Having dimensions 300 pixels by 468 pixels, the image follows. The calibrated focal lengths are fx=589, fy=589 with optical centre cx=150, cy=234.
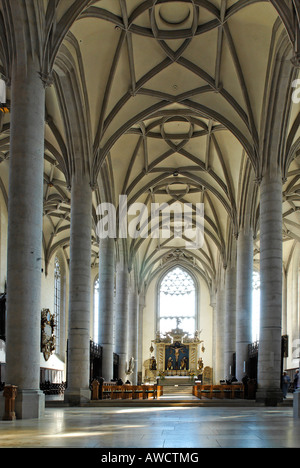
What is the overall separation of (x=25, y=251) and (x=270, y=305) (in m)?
11.4

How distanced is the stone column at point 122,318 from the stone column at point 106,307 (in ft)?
21.7

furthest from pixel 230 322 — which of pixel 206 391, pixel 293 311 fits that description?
pixel 293 311

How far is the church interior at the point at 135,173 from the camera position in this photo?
1509 cm

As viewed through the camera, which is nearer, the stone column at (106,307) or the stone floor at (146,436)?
the stone floor at (146,436)

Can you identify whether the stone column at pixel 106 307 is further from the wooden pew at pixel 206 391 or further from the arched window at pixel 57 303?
the arched window at pixel 57 303

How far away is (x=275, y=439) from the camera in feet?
30.0

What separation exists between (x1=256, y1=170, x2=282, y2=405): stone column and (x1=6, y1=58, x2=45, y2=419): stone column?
1054cm

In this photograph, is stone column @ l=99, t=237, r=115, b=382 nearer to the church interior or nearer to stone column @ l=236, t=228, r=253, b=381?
the church interior

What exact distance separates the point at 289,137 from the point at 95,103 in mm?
8707

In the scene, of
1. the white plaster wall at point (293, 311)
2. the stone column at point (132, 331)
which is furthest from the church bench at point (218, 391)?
the white plaster wall at point (293, 311)

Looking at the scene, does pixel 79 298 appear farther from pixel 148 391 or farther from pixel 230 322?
pixel 230 322

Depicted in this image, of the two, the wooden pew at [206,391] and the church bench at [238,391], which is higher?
the church bench at [238,391]

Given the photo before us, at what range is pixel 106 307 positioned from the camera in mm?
31266
